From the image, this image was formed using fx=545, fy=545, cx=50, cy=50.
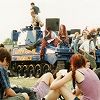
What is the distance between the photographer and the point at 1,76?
705 centimetres

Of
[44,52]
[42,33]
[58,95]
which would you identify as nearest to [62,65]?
[44,52]

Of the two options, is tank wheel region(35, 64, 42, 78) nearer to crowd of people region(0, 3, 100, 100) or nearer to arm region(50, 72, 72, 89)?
crowd of people region(0, 3, 100, 100)

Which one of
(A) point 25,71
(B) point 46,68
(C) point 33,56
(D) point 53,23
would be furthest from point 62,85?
(D) point 53,23

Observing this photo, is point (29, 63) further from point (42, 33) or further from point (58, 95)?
point (58, 95)

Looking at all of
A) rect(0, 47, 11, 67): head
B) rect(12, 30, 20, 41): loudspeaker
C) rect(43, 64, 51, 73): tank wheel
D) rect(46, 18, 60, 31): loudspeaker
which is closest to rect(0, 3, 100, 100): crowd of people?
rect(0, 47, 11, 67): head

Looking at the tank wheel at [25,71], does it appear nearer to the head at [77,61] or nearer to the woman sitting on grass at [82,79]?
the woman sitting on grass at [82,79]

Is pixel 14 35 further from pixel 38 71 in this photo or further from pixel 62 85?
pixel 62 85

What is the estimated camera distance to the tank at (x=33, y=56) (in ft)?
70.0

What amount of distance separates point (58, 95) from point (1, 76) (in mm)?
1751

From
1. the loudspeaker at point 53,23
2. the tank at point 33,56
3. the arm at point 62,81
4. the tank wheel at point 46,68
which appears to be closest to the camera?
the arm at point 62,81

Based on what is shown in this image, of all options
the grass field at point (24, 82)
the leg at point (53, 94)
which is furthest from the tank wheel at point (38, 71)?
the leg at point (53, 94)

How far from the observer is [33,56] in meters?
22.8

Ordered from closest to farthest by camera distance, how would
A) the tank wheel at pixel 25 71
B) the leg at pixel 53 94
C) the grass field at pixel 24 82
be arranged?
the leg at pixel 53 94 < the grass field at pixel 24 82 < the tank wheel at pixel 25 71

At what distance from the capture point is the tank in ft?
70.0
